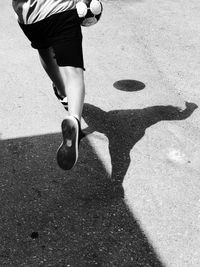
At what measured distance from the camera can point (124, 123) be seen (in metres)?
4.46

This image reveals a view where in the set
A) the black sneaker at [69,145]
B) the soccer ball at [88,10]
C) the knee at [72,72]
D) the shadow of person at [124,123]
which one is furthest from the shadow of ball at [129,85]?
the black sneaker at [69,145]

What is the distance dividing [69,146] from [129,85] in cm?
221

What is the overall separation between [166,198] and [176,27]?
4.06 m

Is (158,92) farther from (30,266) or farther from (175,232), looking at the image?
(30,266)

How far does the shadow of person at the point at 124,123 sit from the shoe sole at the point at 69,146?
66 centimetres

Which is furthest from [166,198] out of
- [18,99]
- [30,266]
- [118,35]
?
[118,35]

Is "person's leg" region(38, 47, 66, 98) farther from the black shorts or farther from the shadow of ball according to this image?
the shadow of ball

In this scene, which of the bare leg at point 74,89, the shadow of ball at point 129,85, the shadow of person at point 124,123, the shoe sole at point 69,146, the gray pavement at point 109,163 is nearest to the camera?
the gray pavement at point 109,163

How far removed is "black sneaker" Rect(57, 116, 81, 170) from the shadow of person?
661 millimetres

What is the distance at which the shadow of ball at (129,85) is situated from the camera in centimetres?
516

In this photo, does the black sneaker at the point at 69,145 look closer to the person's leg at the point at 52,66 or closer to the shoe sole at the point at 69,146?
the shoe sole at the point at 69,146

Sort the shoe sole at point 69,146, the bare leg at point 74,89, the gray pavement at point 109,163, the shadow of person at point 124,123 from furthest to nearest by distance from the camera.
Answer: the shadow of person at point 124,123 < the bare leg at point 74,89 < the shoe sole at point 69,146 < the gray pavement at point 109,163

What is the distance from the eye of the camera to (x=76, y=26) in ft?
11.3

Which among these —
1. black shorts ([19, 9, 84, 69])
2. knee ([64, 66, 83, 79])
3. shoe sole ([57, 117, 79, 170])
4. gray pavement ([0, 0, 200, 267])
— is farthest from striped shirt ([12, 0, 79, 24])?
gray pavement ([0, 0, 200, 267])
